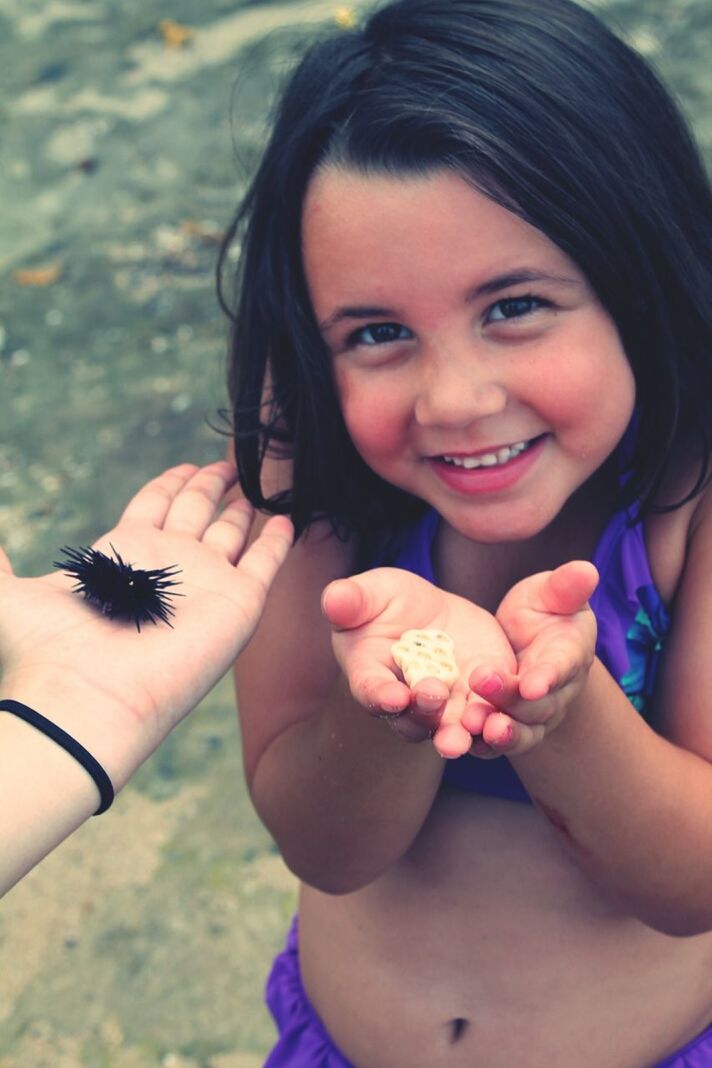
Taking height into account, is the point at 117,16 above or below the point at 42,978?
above

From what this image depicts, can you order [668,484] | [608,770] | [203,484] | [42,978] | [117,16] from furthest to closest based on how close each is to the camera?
[117,16]
[42,978]
[203,484]
[668,484]
[608,770]

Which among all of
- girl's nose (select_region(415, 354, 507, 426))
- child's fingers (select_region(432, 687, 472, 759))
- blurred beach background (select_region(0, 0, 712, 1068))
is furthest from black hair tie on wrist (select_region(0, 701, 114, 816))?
blurred beach background (select_region(0, 0, 712, 1068))

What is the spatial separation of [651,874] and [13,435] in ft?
12.0

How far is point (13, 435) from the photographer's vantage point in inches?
199

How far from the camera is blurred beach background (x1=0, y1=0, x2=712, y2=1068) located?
10.4ft

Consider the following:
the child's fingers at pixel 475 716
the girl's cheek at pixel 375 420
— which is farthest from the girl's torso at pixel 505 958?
the child's fingers at pixel 475 716

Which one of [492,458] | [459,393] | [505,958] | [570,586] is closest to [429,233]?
[459,393]

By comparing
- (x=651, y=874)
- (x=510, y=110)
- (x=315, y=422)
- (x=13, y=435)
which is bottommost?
(x=13, y=435)

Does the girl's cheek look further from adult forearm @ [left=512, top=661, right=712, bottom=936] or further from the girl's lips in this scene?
adult forearm @ [left=512, top=661, right=712, bottom=936]

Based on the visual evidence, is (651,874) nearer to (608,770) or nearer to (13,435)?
(608,770)

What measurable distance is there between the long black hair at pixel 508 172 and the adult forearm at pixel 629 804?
0.47 metres

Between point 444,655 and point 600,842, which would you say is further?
point 600,842

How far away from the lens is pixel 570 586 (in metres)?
1.65

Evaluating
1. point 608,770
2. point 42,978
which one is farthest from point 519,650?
point 42,978
